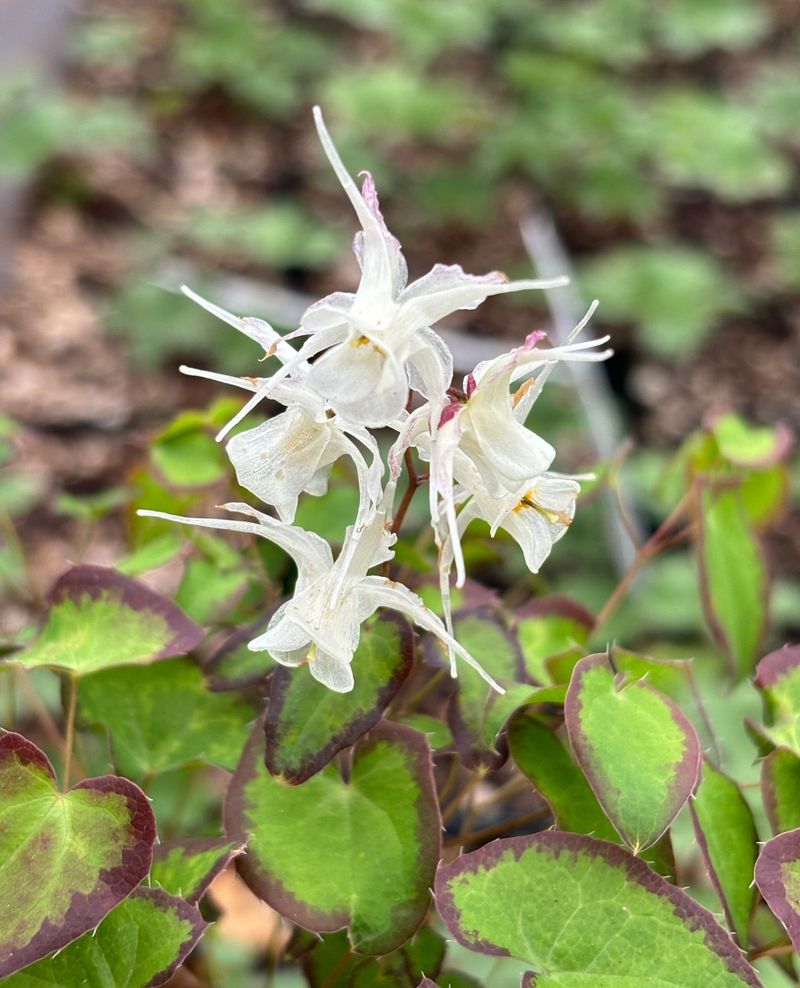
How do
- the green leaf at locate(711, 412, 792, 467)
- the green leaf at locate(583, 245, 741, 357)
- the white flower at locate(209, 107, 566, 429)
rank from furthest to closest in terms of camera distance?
the green leaf at locate(583, 245, 741, 357)
the green leaf at locate(711, 412, 792, 467)
the white flower at locate(209, 107, 566, 429)

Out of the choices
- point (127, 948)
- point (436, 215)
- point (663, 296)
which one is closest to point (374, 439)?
point (127, 948)

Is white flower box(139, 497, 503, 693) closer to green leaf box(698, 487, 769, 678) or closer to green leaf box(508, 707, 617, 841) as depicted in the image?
green leaf box(508, 707, 617, 841)

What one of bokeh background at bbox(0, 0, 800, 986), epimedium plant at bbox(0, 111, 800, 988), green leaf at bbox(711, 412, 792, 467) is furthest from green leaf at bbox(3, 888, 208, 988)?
bokeh background at bbox(0, 0, 800, 986)

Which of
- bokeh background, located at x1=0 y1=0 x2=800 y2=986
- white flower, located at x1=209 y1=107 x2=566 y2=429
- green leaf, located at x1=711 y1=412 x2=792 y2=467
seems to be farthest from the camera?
bokeh background, located at x1=0 y1=0 x2=800 y2=986

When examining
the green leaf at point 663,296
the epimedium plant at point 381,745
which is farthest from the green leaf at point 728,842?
the green leaf at point 663,296

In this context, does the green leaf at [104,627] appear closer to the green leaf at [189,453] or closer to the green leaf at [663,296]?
the green leaf at [189,453]

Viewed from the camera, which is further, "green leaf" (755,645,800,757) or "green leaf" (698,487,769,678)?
"green leaf" (698,487,769,678)

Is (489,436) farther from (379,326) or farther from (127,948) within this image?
(127,948)
